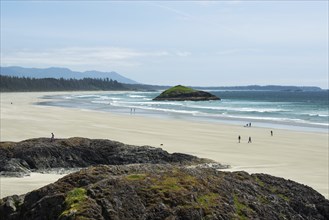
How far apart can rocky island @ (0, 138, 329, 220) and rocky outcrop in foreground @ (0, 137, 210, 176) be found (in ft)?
37.4

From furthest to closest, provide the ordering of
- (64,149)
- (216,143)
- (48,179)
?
(216,143)
(64,149)
(48,179)

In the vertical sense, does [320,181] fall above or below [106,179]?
below

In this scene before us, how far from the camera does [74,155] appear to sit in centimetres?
2212

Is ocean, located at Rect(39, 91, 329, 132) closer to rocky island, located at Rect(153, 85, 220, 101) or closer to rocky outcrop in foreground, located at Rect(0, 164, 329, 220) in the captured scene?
rocky island, located at Rect(153, 85, 220, 101)

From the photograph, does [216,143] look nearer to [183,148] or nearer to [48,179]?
[183,148]

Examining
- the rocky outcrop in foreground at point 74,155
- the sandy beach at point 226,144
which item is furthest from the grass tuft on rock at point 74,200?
the rocky outcrop in foreground at point 74,155

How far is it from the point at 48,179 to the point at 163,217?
461 inches

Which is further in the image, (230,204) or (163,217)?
(230,204)

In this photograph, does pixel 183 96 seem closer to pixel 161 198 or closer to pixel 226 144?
pixel 226 144

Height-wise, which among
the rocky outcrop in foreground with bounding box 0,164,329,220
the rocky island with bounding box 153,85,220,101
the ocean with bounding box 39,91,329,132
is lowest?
the ocean with bounding box 39,91,329,132

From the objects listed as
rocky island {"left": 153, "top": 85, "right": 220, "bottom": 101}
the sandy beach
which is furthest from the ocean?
rocky island {"left": 153, "top": 85, "right": 220, "bottom": 101}

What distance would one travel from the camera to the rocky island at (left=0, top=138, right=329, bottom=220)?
846cm

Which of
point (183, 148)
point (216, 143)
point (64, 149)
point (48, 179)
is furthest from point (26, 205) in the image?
point (216, 143)

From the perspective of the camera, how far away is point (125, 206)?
27.8ft
